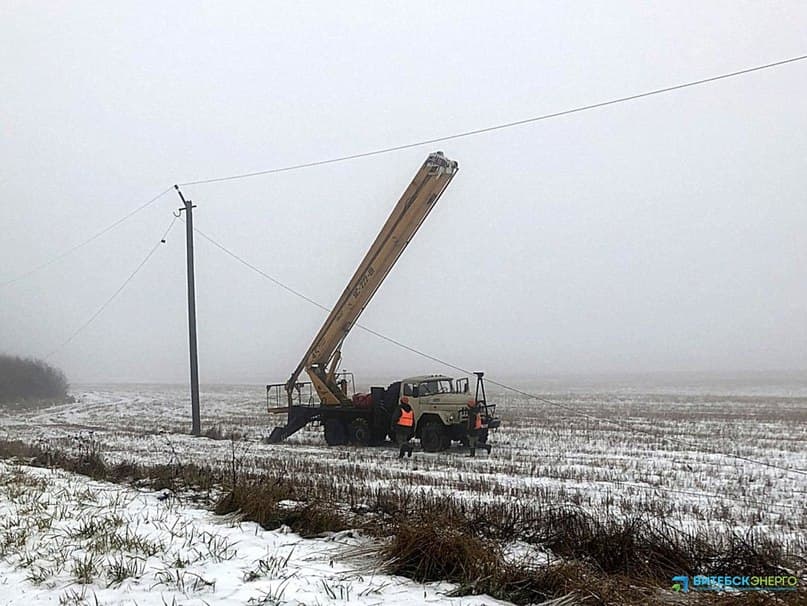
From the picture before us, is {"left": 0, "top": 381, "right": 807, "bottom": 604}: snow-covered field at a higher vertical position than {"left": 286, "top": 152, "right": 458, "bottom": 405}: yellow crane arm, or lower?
lower

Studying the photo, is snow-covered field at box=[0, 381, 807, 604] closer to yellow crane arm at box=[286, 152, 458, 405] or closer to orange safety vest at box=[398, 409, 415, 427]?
orange safety vest at box=[398, 409, 415, 427]

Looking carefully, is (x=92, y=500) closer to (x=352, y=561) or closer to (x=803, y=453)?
(x=352, y=561)

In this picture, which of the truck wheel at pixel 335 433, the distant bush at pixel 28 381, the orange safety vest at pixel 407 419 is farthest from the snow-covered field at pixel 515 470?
the distant bush at pixel 28 381

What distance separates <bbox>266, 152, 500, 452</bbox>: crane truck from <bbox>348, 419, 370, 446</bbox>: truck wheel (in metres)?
0.03

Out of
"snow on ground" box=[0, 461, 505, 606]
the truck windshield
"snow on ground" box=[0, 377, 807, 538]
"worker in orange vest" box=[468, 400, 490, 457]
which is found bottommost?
"snow on ground" box=[0, 377, 807, 538]

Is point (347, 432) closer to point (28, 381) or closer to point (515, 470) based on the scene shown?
point (515, 470)

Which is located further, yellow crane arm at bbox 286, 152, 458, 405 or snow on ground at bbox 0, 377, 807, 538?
yellow crane arm at bbox 286, 152, 458, 405

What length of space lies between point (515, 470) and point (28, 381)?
4743 centimetres

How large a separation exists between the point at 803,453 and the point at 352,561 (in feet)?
41.8

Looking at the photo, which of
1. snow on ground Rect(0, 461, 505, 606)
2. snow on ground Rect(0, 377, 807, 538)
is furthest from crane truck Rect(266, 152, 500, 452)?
snow on ground Rect(0, 461, 505, 606)

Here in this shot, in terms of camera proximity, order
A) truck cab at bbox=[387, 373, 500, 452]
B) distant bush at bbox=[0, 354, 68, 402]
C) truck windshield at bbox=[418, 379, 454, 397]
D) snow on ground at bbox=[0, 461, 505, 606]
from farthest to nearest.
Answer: distant bush at bbox=[0, 354, 68, 402], truck windshield at bbox=[418, 379, 454, 397], truck cab at bbox=[387, 373, 500, 452], snow on ground at bbox=[0, 461, 505, 606]

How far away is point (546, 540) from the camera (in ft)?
22.9

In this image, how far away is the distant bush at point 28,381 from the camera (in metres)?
47.7

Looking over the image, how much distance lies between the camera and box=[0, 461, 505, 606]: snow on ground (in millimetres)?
5668
